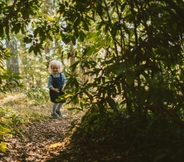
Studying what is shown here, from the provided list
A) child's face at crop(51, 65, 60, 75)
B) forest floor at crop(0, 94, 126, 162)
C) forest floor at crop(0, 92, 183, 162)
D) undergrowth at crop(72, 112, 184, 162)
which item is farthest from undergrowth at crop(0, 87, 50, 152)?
undergrowth at crop(72, 112, 184, 162)

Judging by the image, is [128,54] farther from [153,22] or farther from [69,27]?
[69,27]

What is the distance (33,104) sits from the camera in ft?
26.8

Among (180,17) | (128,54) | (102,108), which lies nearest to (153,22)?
(180,17)

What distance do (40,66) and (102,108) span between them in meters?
12.9

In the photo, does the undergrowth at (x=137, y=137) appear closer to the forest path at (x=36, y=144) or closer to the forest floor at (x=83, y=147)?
the forest floor at (x=83, y=147)

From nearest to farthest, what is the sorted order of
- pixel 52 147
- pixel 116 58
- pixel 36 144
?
pixel 116 58, pixel 52 147, pixel 36 144

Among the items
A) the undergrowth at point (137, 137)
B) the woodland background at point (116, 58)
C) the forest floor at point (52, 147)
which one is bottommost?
the forest floor at point (52, 147)

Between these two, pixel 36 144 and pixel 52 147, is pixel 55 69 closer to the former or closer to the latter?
pixel 36 144

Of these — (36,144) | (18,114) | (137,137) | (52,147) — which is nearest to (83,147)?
(52,147)

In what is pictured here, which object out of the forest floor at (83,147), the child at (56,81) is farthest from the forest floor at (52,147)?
the child at (56,81)

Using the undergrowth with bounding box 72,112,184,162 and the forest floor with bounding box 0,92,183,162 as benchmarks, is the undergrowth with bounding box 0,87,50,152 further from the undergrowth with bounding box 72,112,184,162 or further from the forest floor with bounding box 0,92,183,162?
the undergrowth with bounding box 72,112,184,162

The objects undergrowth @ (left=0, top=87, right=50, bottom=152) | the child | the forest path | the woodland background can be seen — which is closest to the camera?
the woodland background

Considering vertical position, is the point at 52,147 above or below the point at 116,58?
below

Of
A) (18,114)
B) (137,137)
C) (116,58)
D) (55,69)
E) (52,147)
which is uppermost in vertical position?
(55,69)
